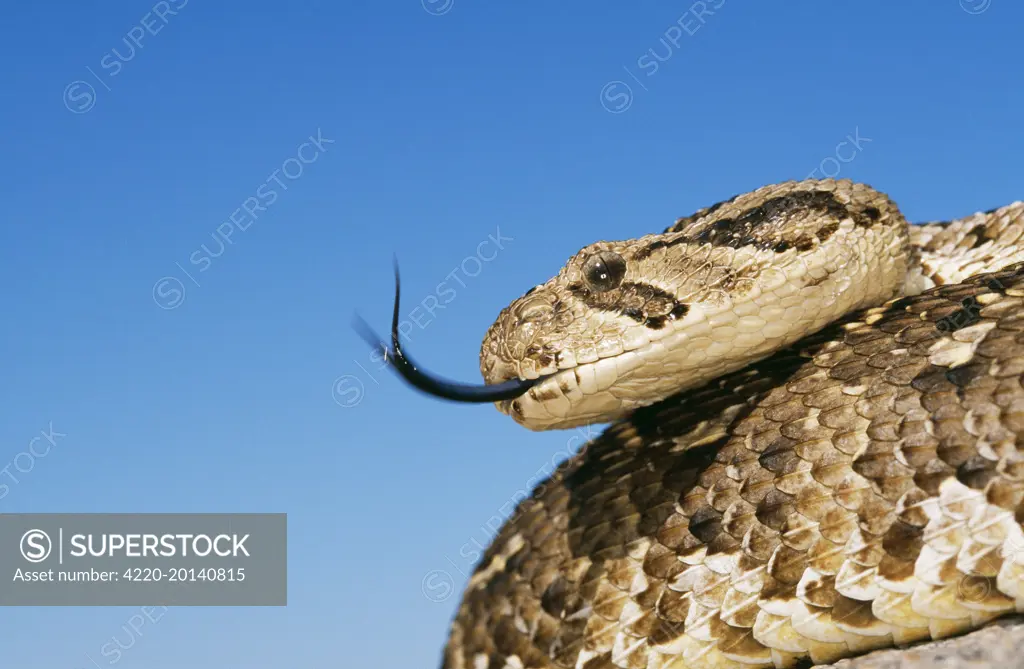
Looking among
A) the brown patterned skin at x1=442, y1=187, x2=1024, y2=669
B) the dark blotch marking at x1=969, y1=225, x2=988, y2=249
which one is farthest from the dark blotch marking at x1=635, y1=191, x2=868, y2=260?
the dark blotch marking at x1=969, y1=225, x2=988, y2=249

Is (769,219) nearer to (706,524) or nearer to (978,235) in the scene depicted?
(706,524)

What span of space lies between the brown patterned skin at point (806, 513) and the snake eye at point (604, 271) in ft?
2.61

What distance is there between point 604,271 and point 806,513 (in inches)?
74.7

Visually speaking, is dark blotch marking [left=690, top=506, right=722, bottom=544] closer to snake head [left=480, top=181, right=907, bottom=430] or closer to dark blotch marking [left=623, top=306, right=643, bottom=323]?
snake head [left=480, top=181, right=907, bottom=430]

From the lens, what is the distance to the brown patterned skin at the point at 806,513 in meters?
5.09

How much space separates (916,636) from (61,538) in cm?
980

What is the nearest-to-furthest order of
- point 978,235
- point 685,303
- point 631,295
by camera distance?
1. point 685,303
2. point 631,295
3. point 978,235

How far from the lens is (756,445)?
18.9ft

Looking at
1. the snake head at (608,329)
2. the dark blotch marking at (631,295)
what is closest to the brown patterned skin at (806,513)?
the snake head at (608,329)

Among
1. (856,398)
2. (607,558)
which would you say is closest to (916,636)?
(856,398)

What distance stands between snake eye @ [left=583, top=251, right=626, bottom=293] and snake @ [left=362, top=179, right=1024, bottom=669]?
14 millimetres

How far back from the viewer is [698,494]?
5.80 m

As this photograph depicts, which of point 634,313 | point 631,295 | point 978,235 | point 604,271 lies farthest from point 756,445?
point 978,235

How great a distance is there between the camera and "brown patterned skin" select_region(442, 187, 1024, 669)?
5.09 m
